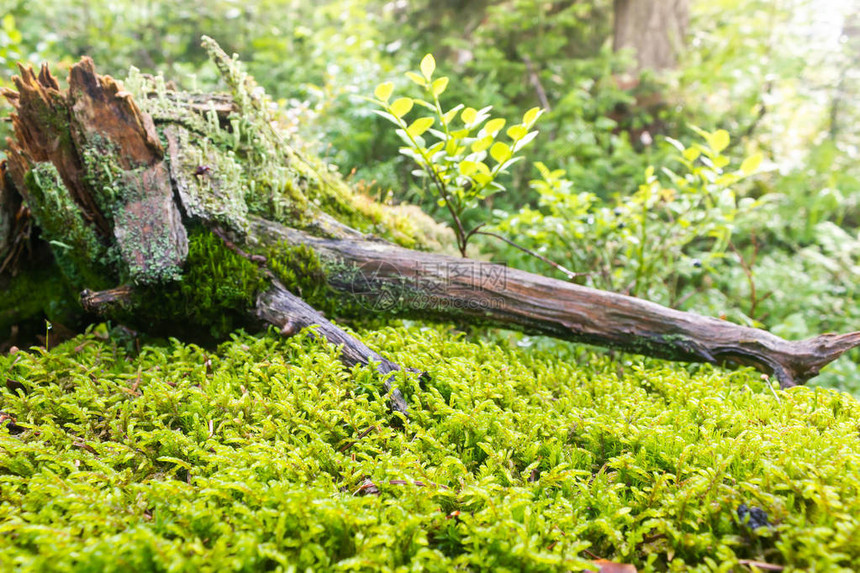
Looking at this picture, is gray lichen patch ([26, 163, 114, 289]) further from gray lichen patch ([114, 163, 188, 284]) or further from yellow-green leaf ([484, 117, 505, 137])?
yellow-green leaf ([484, 117, 505, 137])

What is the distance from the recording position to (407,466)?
1.83 metres

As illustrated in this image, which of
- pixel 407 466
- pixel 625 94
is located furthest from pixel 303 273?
pixel 625 94

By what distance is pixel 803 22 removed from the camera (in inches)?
298

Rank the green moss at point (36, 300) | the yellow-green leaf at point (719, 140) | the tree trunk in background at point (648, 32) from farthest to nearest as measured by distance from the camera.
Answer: the tree trunk in background at point (648, 32) < the green moss at point (36, 300) < the yellow-green leaf at point (719, 140)

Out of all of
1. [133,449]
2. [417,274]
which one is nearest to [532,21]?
[417,274]

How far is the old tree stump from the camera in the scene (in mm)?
2771

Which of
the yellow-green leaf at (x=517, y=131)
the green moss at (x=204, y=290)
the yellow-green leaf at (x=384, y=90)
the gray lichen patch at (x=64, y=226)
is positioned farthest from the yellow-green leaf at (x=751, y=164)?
the gray lichen patch at (x=64, y=226)

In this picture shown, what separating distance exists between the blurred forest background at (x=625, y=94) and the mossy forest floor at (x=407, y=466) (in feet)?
7.80

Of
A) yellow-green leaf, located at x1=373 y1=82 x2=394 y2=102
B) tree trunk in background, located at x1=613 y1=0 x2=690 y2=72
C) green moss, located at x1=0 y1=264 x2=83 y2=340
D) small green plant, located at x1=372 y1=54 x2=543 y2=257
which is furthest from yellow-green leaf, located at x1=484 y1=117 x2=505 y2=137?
tree trunk in background, located at x1=613 y1=0 x2=690 y2=72

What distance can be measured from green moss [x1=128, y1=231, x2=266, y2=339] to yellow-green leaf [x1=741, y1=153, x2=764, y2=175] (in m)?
3.29

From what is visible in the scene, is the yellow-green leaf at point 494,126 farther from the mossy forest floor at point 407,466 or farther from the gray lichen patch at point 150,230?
the gray lichen patch at point 150,230

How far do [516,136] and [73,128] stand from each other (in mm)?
2703

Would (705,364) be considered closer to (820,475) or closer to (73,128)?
(820,475)

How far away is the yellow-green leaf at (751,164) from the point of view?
319 cm
